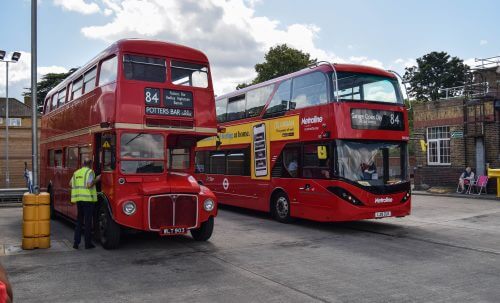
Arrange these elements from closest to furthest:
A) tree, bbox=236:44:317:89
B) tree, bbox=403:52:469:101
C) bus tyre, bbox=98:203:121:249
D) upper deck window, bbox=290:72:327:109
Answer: bus tyre, bbox=98:203:121:249
upper deck window, bbox=290:72:327:109
tree, bbox=236:44:317:89
tree, bbox=403:52:469:101

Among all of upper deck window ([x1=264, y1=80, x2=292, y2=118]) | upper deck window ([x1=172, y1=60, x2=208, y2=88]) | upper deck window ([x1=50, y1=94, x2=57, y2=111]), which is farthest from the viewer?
upper deck window ([x1=50, y1=94, x2=57, y2=111])

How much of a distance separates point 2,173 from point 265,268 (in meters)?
30.7

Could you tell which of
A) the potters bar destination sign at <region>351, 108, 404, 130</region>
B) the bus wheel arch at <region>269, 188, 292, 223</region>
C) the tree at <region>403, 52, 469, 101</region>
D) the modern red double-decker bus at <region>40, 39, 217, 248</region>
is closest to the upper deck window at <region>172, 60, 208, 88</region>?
the modern red double-decker bus at <region>40, 39, 217, 248</region>

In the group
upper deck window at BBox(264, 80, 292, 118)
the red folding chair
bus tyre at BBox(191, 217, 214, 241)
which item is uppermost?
upper deck window at BBox(264, 80, 292, 118)

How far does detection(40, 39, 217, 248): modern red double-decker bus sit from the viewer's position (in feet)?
29.0

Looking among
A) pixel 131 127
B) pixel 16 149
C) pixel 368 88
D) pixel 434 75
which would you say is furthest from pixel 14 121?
pixel 434 75

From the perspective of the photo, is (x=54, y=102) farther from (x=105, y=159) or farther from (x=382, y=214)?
(x=382, y=214)

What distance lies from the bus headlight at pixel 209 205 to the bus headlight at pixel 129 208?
4.54ft

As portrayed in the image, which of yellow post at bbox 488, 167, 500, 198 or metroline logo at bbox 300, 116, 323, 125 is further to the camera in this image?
yellow post at bbox 488, 167, 500, 198

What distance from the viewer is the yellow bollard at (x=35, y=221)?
353 inches

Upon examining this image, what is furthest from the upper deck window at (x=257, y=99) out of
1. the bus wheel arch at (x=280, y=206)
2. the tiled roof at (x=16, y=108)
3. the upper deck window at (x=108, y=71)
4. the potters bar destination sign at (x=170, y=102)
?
the tiled roof at (x=16, y=108)

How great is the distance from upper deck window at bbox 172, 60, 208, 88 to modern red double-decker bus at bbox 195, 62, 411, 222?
1.19 meters

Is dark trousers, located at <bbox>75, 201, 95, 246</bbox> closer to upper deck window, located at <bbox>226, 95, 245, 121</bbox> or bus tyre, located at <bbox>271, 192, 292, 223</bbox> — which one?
bus tyre, located at <bbox>271, 192, 292, 223</bbox>

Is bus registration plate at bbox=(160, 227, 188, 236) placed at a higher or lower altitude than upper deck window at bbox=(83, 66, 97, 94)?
lower
